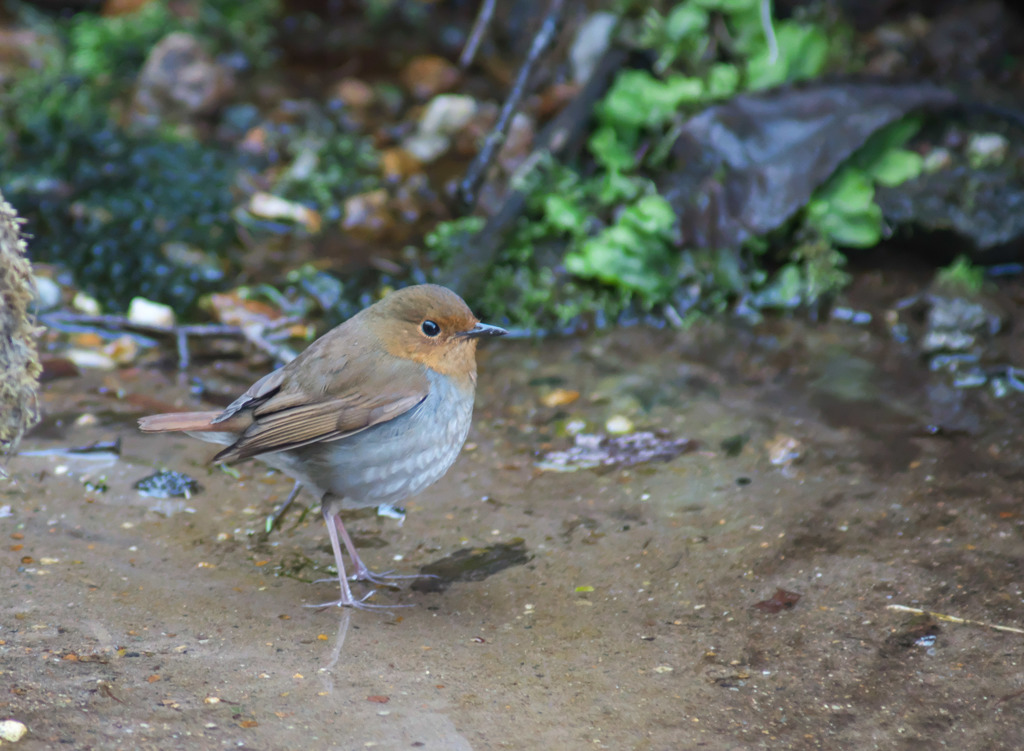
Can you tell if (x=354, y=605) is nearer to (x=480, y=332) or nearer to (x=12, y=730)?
(x=480, y=332)

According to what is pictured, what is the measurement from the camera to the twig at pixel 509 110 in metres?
5.98

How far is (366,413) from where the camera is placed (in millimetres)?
3482

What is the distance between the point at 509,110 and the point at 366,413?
3093mm

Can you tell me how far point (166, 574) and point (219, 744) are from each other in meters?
1.09

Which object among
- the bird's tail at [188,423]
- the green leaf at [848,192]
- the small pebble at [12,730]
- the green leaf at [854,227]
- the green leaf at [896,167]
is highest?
the green leaf at [896,167]

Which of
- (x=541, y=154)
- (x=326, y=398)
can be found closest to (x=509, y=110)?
(x=541, y=154)

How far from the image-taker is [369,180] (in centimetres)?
682

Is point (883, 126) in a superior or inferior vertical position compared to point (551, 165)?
superior

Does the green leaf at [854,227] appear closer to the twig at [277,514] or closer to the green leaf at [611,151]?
the green leaf at [611,151]

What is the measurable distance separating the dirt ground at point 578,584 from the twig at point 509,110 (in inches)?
60.1

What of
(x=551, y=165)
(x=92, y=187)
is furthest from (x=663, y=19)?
(x=92, y=187)

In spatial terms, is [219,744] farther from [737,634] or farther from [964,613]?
[964,613]

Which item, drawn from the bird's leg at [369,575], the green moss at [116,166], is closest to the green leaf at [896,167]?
the bird's leg at [369,575]

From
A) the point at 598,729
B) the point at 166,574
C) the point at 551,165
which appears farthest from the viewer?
the point at 551,165
